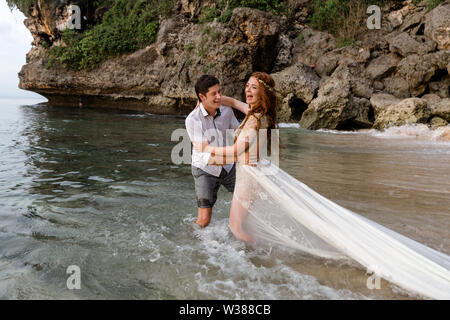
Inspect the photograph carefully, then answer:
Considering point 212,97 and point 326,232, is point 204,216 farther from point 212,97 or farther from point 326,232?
point 326,232

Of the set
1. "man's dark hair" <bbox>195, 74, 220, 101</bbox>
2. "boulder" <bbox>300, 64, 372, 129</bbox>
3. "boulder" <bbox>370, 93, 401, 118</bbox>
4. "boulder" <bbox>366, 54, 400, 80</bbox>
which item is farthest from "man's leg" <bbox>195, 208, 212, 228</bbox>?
"boulder" <bbox>366, 54, 400, 80</bbox>

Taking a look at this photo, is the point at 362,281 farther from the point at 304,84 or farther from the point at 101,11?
the point at 101,11

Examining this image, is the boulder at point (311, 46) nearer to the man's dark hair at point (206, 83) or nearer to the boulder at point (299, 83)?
the boulder at point (299, 83)

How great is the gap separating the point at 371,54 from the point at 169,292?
659 inches

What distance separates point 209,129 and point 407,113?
10518 mm

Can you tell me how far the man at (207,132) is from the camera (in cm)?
286

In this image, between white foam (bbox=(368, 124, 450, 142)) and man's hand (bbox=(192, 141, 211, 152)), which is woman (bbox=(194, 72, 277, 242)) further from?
white foam (bbox=(368, 124, 450, 142))

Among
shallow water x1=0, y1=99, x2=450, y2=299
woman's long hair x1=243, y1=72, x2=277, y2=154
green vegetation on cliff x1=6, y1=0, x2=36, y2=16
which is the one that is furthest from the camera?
green vegetation on cliff x1=6, y1=0, x2=36, y2=16

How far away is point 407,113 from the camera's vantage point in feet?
35.8

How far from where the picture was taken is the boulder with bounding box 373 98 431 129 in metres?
10.8

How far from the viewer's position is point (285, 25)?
63.3 ft

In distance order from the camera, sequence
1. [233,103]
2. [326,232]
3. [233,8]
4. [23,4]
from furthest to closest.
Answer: [23,4], [233,8], [233,103], [326,232]

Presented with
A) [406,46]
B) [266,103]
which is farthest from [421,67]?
[266,103]

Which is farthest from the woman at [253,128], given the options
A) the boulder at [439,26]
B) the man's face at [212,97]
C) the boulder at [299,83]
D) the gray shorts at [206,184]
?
the boulder at [439,26]
